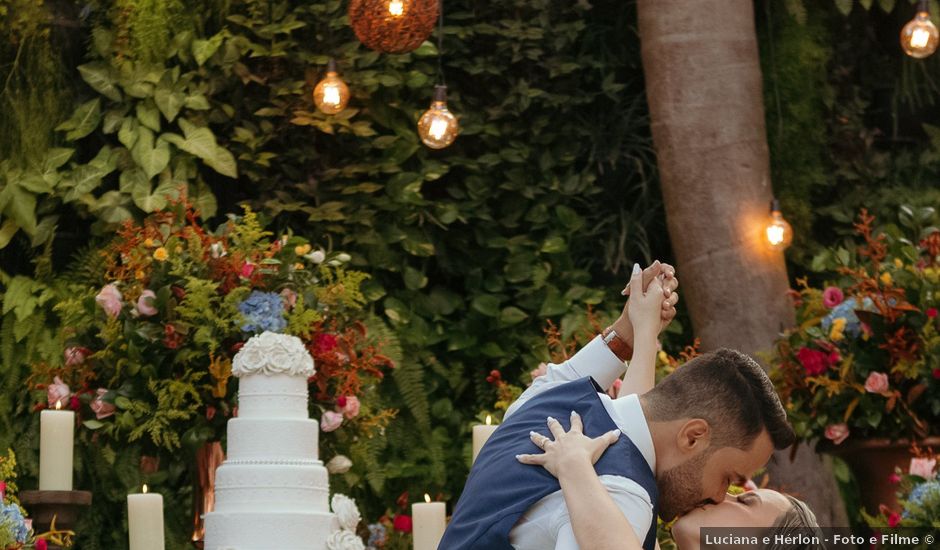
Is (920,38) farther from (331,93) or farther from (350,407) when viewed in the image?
(350,407)

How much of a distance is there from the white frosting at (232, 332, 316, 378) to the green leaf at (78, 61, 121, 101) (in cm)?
236

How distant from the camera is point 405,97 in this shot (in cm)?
652

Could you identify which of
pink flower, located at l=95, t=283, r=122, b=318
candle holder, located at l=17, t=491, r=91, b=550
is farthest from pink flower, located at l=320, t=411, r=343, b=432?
candle holder, located at l=17, t=491, r=91, b=550

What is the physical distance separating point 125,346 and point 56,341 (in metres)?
1.37

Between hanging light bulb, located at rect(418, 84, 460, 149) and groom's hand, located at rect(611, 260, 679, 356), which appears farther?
hanging light bulb, located at rect(418, 84, 460, 149)

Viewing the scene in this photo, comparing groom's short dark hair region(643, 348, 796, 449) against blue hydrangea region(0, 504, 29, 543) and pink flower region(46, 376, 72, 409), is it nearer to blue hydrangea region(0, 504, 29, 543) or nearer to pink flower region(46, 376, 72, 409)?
blue hydrangea region(0, 504, 29, 543)

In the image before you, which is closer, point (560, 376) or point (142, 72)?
point (560, 376)

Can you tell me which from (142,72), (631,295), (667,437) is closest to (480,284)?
(142,72)

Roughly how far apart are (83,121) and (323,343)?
2.11 meters

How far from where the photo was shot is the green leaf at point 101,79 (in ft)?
19.0

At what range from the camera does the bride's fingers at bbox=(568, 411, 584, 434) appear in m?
2.27

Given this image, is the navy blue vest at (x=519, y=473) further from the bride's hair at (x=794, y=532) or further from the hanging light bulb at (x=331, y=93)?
the hanging light bulb at (x=331, y=93)

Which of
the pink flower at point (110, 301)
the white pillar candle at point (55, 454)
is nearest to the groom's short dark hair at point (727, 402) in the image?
the white pillar candle at point (55, 454)

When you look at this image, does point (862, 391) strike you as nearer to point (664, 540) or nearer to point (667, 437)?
point (664, 540)
